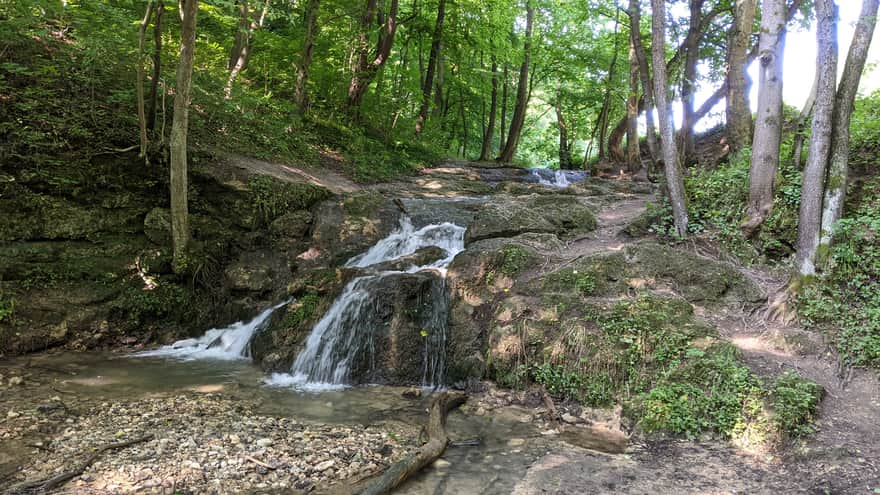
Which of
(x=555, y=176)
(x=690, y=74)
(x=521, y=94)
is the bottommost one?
(x=555, y=176)

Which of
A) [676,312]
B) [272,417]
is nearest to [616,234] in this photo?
[676,312]

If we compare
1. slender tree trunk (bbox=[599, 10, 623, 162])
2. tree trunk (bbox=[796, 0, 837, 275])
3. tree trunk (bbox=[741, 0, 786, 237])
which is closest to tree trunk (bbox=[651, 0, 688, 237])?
tree trunk (bbox=[741, 0, 786, 237])

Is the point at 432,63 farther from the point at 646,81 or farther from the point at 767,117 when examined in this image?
the point at 767,117

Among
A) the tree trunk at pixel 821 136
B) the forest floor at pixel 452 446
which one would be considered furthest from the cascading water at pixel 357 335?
the tree trunk at pixel 821 136

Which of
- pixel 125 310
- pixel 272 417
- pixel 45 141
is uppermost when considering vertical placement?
pixel 45 141

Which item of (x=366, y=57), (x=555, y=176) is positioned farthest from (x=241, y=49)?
(x=555, y=176)

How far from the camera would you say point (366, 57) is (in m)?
15.2

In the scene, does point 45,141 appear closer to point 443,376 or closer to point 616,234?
point 443,376

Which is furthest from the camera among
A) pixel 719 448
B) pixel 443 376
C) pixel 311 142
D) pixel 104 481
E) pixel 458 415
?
pixel 311 142

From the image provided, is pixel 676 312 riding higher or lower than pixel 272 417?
higher

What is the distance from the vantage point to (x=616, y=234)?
29.4 feet

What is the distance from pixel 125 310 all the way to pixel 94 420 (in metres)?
3.63

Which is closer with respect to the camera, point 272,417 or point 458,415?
point 272,417

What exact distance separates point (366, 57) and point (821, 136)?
40.8ft
